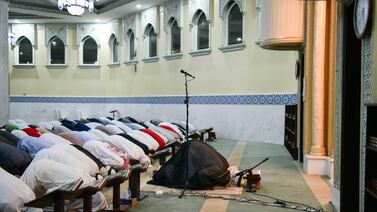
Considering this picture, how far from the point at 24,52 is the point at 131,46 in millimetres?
4345

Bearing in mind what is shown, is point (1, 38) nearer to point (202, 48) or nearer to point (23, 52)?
point (202, 48)

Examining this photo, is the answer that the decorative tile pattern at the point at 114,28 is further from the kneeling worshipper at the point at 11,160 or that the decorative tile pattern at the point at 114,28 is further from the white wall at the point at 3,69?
the kneeling worshipper at the point at 11,160

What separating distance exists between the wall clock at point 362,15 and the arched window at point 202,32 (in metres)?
7.96

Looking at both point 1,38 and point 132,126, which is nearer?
point 132,126

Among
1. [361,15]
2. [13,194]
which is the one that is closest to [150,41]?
[361,15]

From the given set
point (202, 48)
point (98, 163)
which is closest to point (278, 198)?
point (98, 163)

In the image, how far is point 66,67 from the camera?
1554 centimetres

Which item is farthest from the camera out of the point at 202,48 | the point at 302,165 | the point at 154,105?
the point at 154,105

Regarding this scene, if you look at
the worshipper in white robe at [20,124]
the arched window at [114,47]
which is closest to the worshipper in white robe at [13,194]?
the worshipper in white robe at [20,124]

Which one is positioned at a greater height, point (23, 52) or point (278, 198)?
point (23, 52)

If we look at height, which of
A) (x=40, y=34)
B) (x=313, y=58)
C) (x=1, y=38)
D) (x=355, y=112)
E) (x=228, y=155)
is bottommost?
(x=228, y=155)

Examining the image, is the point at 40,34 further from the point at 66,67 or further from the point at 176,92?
the point at 176,92

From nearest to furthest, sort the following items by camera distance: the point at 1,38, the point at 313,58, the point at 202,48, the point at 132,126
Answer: the point at 313,58 → the point at 132,126 → the point at 1,38 → the point at 202,48

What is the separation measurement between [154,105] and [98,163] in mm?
8448
